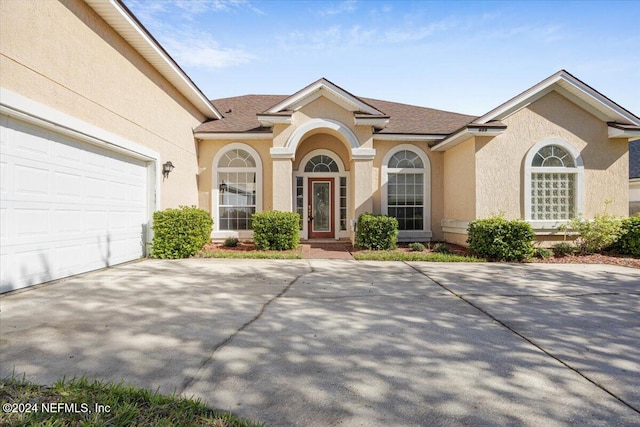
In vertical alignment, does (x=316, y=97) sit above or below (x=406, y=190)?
above

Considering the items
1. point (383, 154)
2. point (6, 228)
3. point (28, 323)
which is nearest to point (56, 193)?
point (6, 228)

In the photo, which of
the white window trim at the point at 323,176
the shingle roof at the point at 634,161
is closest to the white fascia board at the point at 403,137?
the white window trim at the point at 323,176

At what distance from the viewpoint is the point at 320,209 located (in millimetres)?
12758

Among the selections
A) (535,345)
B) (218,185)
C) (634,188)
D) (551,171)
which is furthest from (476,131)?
(634,188)

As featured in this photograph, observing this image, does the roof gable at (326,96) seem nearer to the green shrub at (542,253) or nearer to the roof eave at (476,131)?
the roof eave at (476,131)

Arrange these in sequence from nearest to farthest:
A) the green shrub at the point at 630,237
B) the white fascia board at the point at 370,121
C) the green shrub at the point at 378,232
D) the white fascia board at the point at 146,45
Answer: the white fascia board at the point at 146,45, the green shrub at the point at 630,237, the green shrub at the point at 378,232, the white fascia board at the point at 370,121

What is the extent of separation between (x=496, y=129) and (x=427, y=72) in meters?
2.97

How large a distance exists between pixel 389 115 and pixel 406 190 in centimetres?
298

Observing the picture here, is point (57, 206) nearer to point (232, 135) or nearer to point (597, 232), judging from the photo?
point (232, 135)

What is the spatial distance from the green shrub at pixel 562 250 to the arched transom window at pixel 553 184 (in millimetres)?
983

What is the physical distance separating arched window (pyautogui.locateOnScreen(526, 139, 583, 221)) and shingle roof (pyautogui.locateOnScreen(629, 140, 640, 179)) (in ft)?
38.0

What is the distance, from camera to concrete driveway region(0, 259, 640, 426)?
92.9 inches

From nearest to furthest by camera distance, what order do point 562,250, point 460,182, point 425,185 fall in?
point 562,250 < point 460,182 < point 425,185

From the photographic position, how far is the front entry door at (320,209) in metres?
12.7
